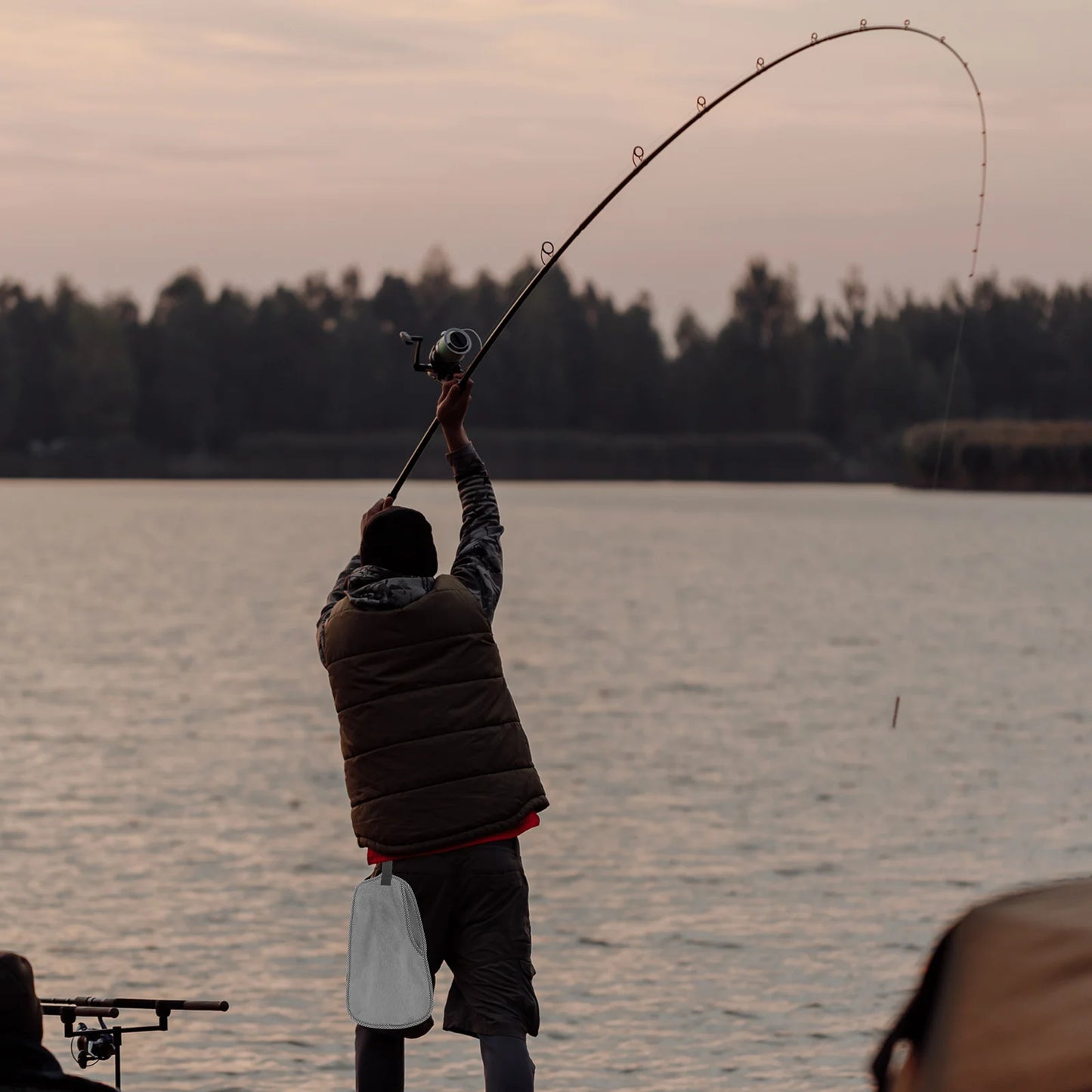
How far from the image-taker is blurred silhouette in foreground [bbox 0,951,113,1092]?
2979mm

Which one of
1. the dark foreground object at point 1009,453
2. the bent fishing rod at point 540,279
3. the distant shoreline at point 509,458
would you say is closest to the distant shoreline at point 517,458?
the distant shoreline at point 509,458

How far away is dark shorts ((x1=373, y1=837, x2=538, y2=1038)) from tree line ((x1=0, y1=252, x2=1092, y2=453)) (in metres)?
123

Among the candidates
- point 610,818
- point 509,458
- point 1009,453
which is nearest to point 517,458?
point 509,458

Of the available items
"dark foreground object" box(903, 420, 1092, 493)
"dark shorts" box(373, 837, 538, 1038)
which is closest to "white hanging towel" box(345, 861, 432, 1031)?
"dark shorts" box(373, 837, 538, 1038)

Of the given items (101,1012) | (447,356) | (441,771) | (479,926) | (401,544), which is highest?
(447,356)

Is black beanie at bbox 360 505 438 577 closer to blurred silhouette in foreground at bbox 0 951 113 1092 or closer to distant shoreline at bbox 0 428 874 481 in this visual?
blurred silhouette in foreground at bbox 0 951 113 1092

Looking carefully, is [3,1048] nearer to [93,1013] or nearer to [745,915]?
[93,1013]

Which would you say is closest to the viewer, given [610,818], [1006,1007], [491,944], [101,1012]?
[1006,1007]

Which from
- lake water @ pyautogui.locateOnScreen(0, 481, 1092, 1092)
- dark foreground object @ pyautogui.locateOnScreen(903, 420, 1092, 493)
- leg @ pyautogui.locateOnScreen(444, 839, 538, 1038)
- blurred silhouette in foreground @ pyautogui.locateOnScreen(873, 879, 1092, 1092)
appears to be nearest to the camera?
blurred silhouette in foreground @ pyautogui.locateOnScreen(873, 879, 1092, 1092)

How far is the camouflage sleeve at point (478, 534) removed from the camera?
175 inches

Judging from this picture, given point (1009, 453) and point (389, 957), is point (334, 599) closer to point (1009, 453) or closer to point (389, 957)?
point (389, 957)

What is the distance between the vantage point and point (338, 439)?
134 m

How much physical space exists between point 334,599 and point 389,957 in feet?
2.79

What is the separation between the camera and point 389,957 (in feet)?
13.9
